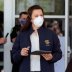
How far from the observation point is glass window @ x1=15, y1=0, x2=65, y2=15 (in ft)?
21.6

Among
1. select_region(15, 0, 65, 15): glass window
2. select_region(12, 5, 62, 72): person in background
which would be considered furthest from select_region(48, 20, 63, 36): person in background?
select_region(12, 5, 62, 72): person in background

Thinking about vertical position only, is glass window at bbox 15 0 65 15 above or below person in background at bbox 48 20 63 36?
above

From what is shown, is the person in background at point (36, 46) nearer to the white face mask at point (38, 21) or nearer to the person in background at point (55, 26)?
the white face mask at point (38, 21)

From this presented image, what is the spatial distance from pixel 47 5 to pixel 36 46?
2.38 metres

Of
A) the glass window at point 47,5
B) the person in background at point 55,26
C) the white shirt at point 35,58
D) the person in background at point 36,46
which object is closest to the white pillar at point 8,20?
the glass window at point 47,5

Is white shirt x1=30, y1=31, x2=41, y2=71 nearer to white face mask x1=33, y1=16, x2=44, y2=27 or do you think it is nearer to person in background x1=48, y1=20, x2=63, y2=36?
white face mask x1=33, y1=16, x2=44, y2=27

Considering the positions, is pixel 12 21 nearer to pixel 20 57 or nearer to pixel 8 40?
pixel 8 40

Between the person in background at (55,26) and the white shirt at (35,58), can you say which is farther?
the person in background at (55,26)

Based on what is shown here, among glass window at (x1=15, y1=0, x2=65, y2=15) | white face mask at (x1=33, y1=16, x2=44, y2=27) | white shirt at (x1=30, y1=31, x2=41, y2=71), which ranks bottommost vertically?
white shirt at (x1=30, y1=31, x2=41, y2=71)

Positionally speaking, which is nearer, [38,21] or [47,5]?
[38,21]

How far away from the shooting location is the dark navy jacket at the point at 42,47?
4367mm

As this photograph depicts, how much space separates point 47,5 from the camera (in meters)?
6.64

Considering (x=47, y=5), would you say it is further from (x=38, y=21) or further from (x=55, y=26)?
(x=38, y=21)

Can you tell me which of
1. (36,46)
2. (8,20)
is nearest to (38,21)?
(36,46)
